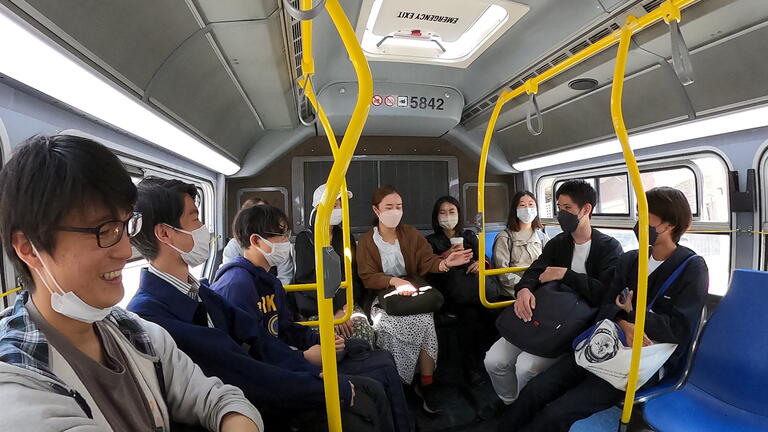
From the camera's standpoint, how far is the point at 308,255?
312 centimetres

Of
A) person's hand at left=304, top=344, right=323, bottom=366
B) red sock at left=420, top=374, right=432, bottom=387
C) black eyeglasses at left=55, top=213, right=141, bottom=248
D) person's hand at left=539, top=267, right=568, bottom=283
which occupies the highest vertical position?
black eyeglasses at left=55, top=213, right=141, bottom=248

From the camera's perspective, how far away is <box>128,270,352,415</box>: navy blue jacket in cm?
129

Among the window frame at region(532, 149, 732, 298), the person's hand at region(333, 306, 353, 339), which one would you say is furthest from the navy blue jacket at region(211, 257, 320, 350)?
the window frame at region(532, 149, 732, 298)

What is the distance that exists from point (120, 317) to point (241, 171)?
3872 millimetres

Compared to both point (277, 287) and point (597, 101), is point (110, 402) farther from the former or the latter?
point (597, 101)

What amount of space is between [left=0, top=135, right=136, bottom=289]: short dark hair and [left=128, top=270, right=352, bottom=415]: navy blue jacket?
0.53 m

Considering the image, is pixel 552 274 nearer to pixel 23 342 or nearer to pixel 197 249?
pixel 197 249

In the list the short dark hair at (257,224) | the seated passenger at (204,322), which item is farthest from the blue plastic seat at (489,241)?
the seated passenger at (204,322)

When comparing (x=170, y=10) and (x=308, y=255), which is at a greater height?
(x=170, y=10)

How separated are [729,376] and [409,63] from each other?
10.6 feet

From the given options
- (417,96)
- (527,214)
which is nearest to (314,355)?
(527,214)

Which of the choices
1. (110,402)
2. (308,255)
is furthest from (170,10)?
(308,255)

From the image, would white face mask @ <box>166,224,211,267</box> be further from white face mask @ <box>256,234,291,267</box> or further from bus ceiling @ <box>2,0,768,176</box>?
bus ceiling @ <box>2,0,768,176</box>

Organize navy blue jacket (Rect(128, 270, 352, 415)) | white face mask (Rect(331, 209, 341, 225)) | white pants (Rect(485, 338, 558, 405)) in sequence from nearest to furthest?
navy blue jacket (Rect(128, 270, 352, 415)) < white pants (Rect(485, 338, 558, 405)) < white face mask (Rect(331, 209, 341, 225))
